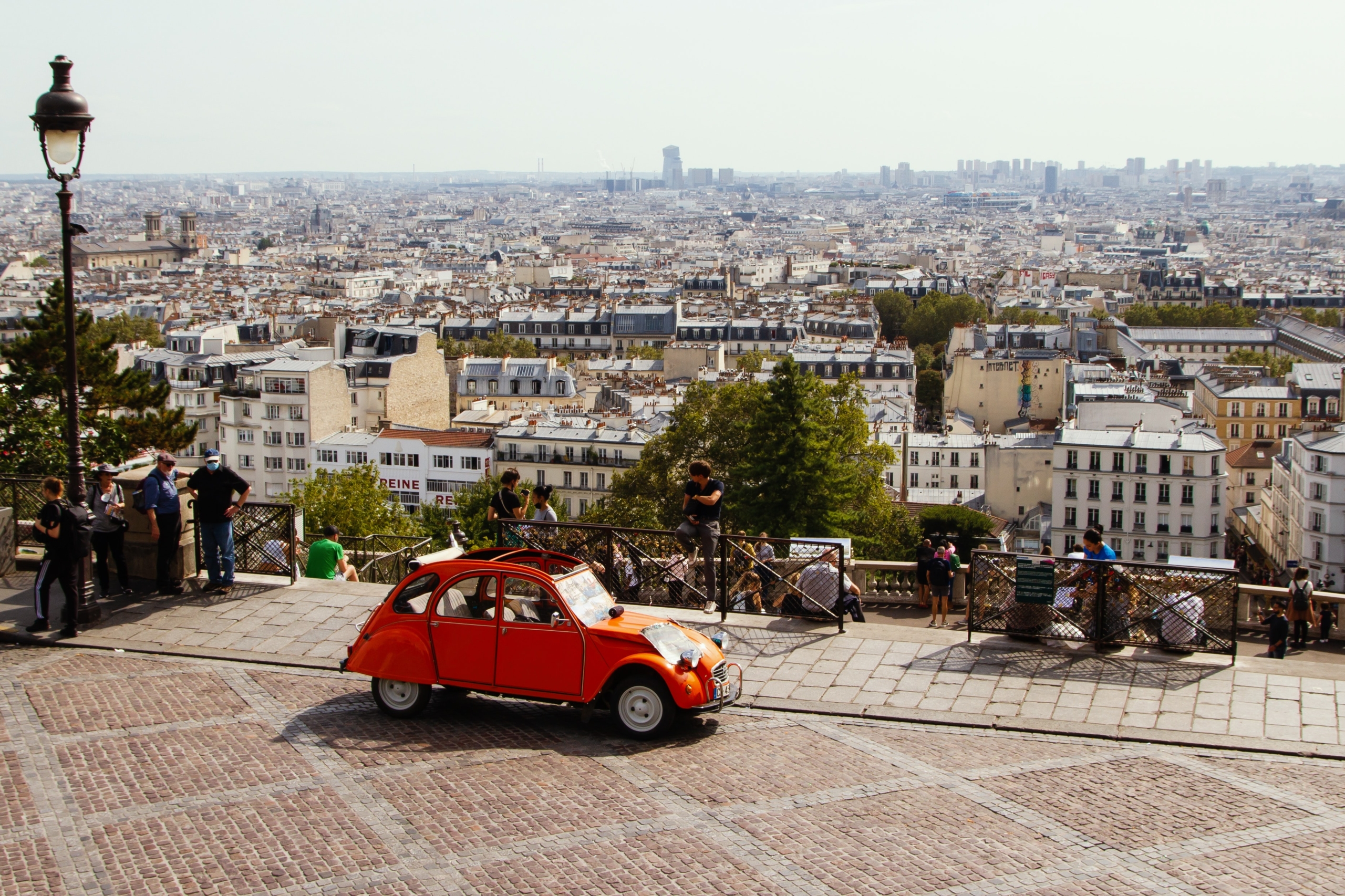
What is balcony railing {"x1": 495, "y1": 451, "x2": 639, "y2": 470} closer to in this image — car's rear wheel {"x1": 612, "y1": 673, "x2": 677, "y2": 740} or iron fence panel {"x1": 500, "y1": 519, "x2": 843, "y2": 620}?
iron fence panel {"x1": 500, "y1": 519, "x2": 843, "y2": 620}

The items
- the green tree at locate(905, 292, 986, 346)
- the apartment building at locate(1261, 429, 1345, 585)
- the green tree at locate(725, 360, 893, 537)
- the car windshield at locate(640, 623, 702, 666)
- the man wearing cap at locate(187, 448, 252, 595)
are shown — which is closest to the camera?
the car windshield at locate(640, 623, 702, 666)

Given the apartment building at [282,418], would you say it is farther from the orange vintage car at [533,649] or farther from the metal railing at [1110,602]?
the orange vintage car at [533,649]

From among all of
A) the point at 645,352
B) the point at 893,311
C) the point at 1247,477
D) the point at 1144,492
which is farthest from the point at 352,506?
the point at 893,311

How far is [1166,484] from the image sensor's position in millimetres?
56875

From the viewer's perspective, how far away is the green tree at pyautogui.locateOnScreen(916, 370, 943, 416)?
10012 centimetres

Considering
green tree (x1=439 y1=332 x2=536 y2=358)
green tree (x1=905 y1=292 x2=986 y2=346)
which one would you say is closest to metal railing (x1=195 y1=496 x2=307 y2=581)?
green tree (x1=439 y1=332 x2=536 y2=358)

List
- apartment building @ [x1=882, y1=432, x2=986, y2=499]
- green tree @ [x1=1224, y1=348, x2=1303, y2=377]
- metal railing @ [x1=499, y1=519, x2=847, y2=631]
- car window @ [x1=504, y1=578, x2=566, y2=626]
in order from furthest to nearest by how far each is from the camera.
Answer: green tree @ [x1=1224, y1=348, x2=1303, y2=377]
apartment building @ [x1=882, y1=432, x2=986, y2=499]
metal railing @ [x1=499, y1=519, x2=847, y2=631]
car window @ [x1=504, y1=578, x2=566, y2=626]

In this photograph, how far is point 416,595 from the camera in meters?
12.1

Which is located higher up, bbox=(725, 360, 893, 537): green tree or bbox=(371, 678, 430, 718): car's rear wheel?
bbox=(371, 678, 430, 718): car's rear wheel

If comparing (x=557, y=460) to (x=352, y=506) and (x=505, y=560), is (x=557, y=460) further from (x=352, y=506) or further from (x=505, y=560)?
(x=505, y=560)

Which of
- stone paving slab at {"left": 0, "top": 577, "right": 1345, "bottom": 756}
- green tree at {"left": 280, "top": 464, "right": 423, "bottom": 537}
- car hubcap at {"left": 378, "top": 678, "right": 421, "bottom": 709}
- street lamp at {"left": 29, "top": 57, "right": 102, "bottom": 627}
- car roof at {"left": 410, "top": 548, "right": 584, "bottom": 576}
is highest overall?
street lamp at {"left": 29, "top": 57, "right": 102, "bottom": 627}

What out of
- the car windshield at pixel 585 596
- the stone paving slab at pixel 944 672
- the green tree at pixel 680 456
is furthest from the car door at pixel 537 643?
the green tree at pixel 680 456

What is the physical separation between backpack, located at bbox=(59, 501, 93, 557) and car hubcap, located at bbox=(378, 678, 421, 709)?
13.6 ft

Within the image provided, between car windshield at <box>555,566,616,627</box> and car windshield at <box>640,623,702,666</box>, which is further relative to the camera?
car windshield at <box>555,566,616,627</box>
